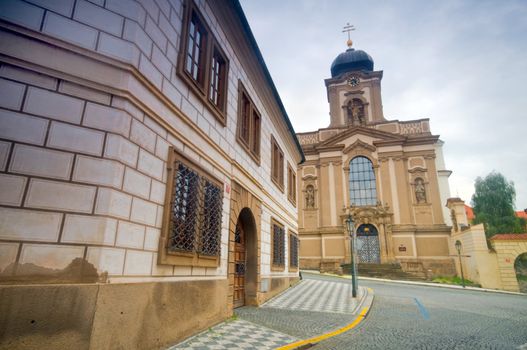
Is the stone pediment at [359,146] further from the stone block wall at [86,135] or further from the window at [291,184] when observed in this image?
the stone block wall at [86,135]

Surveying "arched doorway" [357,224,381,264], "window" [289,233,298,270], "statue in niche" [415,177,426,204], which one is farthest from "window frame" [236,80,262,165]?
"statue in niche" [415,177,426,204]

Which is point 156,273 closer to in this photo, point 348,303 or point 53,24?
point 53,24

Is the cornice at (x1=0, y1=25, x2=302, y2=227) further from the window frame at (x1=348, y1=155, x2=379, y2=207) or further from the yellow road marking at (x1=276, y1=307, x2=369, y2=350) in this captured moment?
the window frame at (x1=348, y1=155, x2=379, y2=207)

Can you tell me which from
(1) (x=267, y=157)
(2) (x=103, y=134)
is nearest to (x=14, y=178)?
(2) (x=103, y=134)

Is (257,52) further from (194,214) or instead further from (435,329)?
(435,329)

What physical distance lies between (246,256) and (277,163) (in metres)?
4.96

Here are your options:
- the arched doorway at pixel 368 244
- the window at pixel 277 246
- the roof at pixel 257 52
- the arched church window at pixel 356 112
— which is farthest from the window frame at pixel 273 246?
the arched church window at pixel 356 112

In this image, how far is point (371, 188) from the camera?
102 feet

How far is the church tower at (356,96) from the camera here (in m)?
34.3

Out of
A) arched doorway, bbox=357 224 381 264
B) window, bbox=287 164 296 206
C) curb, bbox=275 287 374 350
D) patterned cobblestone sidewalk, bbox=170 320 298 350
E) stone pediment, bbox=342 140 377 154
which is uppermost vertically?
stone pediment, bbox=342 140 377 154

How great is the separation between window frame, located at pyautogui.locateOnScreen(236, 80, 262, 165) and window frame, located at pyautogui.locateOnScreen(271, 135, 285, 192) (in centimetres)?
202

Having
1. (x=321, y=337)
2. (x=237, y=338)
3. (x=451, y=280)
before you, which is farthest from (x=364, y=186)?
(x=237, y=338)

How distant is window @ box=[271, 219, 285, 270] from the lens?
12.0 metres

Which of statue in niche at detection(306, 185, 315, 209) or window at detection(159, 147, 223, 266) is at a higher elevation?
statue in niche at detection(306, 185, 315, 209)
